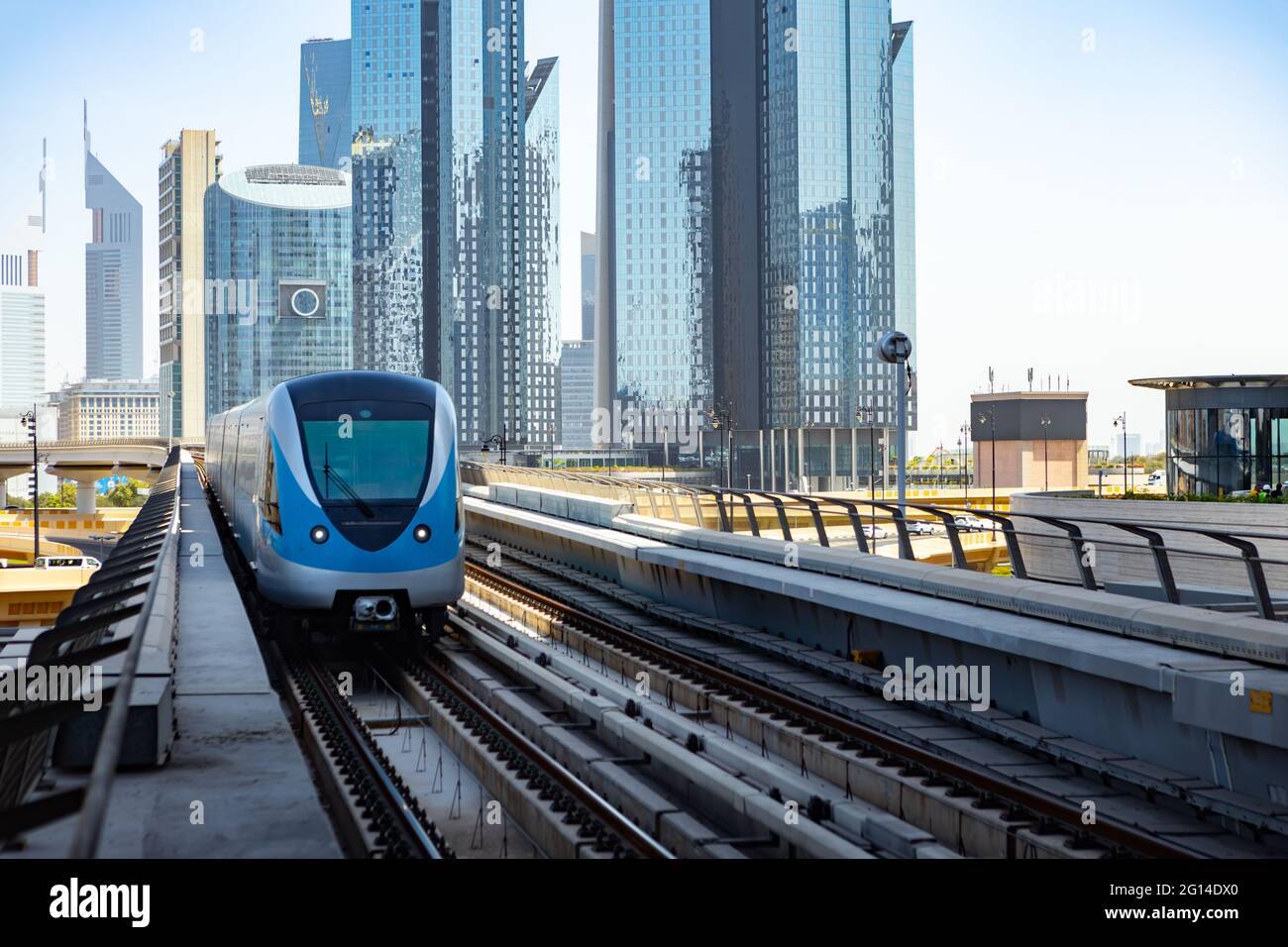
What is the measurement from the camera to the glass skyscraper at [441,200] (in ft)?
572

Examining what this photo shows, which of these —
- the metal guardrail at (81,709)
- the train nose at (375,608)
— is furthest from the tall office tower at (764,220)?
the metal guardrail at (81,709)

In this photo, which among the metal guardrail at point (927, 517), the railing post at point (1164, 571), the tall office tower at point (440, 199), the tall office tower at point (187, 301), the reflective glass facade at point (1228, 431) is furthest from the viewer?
the tall office tower at point (187, 301)

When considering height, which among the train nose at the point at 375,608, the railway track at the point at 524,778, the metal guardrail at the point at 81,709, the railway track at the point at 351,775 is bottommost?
the railway track at the point at 524,778

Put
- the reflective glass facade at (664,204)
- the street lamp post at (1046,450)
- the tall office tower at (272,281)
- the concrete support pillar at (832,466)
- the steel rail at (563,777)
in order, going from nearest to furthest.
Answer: the steel rail at (563,777)
the street lamp post at (1046,450)
the concrete support pillar at (832,466)
the reflective glass facade at (664,204)
the tall office tower at (272,281)

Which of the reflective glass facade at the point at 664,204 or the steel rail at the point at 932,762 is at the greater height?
the reflective glass facade at the point at 664,204

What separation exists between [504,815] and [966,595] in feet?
16.9

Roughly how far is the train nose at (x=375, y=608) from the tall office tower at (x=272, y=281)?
512 ft

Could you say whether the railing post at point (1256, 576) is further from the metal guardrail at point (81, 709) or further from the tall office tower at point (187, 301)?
the tall office tower at point (187, 301)

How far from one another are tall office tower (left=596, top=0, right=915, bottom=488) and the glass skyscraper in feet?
78.6

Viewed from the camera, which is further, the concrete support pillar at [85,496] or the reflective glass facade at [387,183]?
the reflective glass facade at [387,183]

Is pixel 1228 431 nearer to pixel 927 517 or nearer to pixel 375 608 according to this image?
pixel 927 517

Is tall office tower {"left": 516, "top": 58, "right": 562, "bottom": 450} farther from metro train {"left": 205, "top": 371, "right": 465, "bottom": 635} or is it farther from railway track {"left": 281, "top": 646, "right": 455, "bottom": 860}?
railway track {"left": 281, "top": 646, "right": 455, "bottom": 860}

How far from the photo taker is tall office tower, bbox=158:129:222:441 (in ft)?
592
